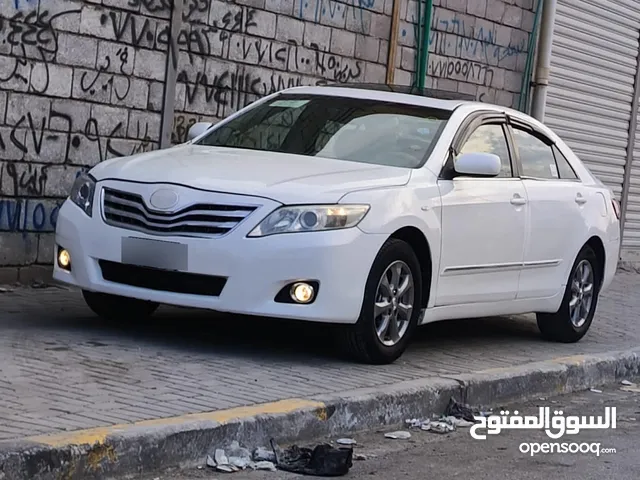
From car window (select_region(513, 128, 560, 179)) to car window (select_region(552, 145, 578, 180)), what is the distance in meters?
0.05

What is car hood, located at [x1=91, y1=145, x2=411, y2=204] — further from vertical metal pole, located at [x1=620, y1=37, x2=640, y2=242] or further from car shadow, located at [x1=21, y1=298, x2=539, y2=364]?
vertical metal pole, located at [x1=620, y1=37, x2=640, y2=242]

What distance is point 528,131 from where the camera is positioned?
30.5ft

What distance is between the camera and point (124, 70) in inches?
401

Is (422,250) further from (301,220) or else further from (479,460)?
(479,460)

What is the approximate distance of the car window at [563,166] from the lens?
31.1ft

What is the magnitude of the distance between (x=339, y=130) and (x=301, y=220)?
1360mm

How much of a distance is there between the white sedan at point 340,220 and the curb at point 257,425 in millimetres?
544

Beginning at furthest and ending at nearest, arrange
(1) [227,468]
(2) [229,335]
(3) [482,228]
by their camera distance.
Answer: (3) [482,228] → (2) [229,335] → (1) [227,468]

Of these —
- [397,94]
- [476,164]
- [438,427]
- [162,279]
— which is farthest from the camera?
[397,94]

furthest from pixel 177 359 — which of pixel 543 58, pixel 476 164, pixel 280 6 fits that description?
pixel 543 58

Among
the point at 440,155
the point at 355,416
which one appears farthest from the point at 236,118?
the point at 355,416

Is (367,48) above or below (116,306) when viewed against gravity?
above

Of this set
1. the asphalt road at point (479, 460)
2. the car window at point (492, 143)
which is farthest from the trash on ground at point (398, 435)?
the car window at point (492, 143)

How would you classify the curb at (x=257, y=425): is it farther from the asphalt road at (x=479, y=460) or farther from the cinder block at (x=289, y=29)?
the cinder block at (x=289, y=29)
